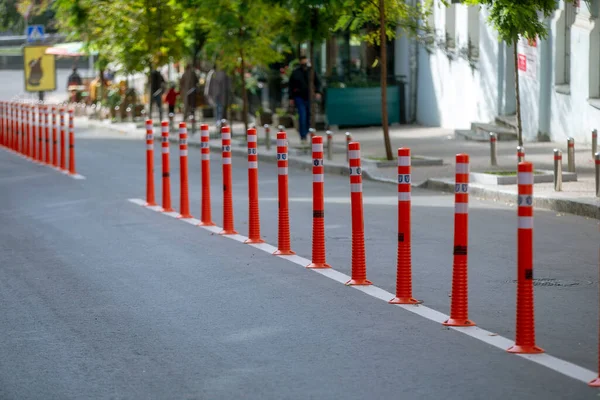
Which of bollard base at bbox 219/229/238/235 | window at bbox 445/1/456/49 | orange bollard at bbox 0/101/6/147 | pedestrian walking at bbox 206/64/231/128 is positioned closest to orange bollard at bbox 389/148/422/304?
bollard base at bbox 219/229/238/235

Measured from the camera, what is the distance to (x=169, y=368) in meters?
7.87

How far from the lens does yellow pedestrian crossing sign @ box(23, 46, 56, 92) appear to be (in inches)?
1982

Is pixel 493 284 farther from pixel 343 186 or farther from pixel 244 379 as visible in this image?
pixel 343 186

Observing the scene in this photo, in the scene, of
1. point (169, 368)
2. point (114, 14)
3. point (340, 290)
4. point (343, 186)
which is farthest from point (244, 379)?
point (114, 14)

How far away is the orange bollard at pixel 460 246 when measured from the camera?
8.65 m

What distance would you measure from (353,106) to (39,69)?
18.5 m

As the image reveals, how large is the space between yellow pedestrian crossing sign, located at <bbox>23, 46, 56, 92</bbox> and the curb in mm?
32482

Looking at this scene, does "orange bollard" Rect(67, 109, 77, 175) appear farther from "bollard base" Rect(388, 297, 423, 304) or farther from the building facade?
"bollard base" Rect(388, 297, 423, 304)

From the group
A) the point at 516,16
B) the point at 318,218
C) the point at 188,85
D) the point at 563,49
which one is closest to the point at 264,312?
the point at 318,218

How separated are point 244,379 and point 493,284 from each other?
379 centimetres

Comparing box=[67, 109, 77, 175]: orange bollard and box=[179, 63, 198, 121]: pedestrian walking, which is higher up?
box=[179, 63, 198, 121]: pedestrian walking

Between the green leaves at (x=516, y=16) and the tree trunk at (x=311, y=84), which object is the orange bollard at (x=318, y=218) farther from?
the tree trunk at (x=311, y=84)

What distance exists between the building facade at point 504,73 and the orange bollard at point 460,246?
13.2 metres

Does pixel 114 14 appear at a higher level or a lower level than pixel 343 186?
higher
